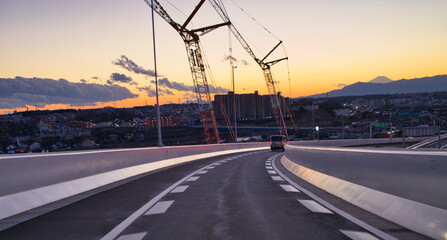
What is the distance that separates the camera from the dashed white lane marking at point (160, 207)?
25.8ft

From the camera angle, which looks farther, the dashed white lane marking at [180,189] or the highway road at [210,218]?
the dashed white lane marking at [180,189]

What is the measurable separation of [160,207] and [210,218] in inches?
65.1

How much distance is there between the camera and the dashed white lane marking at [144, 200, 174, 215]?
785 centimetres

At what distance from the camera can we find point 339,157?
9.55 meters

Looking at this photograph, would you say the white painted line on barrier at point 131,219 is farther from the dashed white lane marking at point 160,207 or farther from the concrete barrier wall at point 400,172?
the concrete barrier wall at point 400,172

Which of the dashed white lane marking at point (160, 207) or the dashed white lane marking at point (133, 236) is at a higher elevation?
the dashed white lane marking at point (133, 236)

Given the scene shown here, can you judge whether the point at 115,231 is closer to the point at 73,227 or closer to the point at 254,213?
the point at 73,227

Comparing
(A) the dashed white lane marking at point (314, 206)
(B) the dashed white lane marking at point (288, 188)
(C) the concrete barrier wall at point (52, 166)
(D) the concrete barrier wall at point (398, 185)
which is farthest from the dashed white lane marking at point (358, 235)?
(C) the concrete barrier wall at point (52, 166)

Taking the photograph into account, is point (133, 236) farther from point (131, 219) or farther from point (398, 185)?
point (398, 185)

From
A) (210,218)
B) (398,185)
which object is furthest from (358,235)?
(210,218)

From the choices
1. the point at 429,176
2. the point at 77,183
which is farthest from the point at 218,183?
the point at 429,176

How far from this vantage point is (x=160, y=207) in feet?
27.6

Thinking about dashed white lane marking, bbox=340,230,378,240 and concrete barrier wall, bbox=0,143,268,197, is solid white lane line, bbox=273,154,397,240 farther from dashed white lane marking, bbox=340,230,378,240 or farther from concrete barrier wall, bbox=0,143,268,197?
concrete barrier wall, bbox=0,143,268,197

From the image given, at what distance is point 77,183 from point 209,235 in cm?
607
